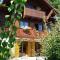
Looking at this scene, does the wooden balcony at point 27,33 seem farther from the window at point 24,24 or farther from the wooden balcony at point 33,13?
the wooden balcony at point 33,13

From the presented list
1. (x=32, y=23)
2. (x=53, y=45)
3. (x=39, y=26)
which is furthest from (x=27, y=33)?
(x=53, y=45)

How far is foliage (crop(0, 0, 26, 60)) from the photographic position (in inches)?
81.8

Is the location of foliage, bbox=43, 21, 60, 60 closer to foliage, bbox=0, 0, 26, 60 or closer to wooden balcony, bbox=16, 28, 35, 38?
foliage, bbox=0, 0, 26, 60

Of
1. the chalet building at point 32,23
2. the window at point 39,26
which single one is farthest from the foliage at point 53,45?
the window at point 39,26

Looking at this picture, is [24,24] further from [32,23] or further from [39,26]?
[39,26]

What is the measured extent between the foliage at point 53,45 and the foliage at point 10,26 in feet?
30.2

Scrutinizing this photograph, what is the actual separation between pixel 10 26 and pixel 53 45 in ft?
31.4

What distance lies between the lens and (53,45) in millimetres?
11594

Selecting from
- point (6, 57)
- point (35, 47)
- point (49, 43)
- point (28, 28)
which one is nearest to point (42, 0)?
point (28, 28)

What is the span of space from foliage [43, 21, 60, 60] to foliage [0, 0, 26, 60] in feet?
30.2

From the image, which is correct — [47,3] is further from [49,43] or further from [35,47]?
[49,43]

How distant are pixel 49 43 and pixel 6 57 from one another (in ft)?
31.7

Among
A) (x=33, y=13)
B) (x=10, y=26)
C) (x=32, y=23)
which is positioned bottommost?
(x=32, y=23)

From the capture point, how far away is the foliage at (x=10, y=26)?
208cm
